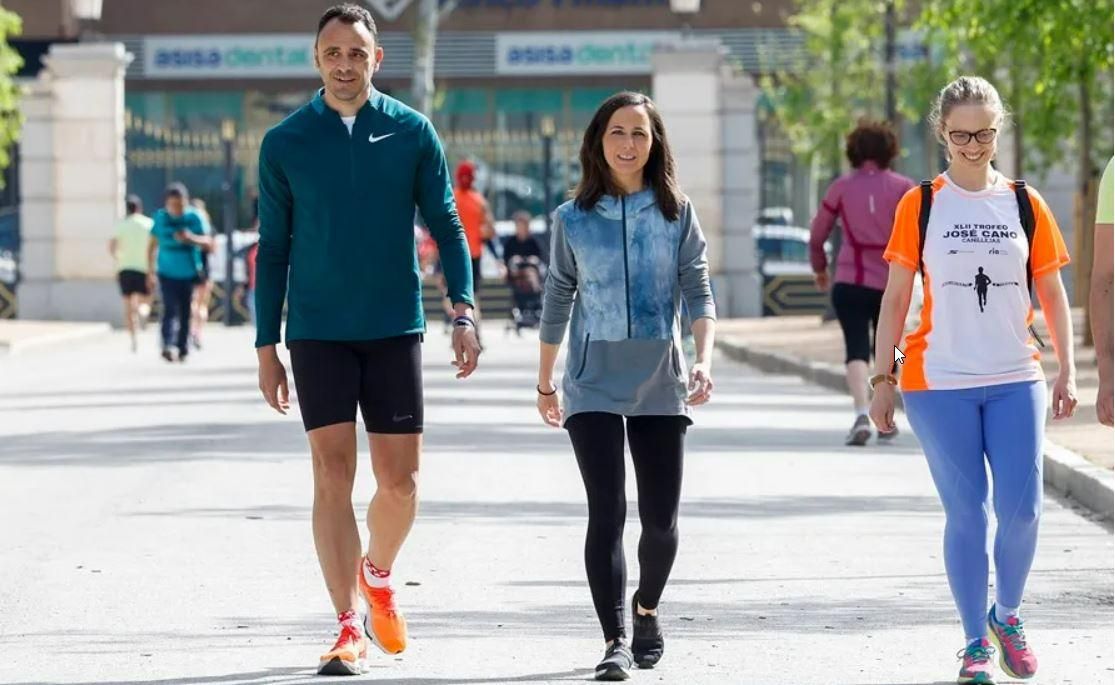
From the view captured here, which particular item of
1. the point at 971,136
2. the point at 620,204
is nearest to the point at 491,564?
the point at 620,204

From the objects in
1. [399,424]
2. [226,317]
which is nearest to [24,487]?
[399,424]

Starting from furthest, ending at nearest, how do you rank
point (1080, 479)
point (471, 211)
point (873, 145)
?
point (471, 211) < point (873, 145) < point (1080, 479)

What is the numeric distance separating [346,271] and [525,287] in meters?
24.4

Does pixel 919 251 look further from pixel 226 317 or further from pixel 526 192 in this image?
pixel 526 192

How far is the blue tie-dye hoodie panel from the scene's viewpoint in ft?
25.8

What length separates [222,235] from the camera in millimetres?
42406

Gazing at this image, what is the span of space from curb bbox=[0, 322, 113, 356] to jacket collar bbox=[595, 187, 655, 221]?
2257 cm

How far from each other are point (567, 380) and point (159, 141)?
3603 cm

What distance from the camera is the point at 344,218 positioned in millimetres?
7766

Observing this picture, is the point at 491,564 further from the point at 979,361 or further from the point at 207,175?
the point at 207,175

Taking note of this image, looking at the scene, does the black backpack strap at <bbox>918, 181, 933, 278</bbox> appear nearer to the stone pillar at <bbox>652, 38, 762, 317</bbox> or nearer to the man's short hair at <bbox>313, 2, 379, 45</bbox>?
the man's short hair at <bbox>313, 2, 379, 45</bbox>

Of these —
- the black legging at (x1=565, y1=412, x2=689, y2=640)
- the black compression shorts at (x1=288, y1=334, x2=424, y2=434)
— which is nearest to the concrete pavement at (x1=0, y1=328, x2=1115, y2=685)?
the black legging at (x1=565, y1=412, x2=689, y2=640)

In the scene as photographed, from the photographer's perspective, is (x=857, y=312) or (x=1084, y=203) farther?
(x=1084, y=203)

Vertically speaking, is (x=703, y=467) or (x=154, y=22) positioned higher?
(x=154, y=22)
